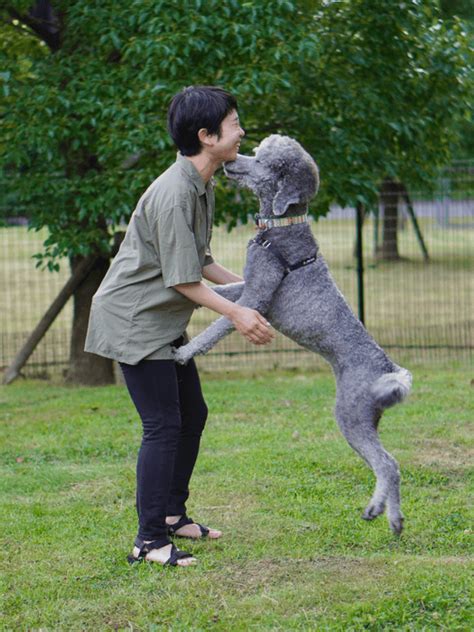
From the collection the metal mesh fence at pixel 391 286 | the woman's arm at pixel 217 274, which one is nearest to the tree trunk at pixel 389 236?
the metal mesh fence at pixel 391 286

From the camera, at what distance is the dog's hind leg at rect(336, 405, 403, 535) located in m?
3.96

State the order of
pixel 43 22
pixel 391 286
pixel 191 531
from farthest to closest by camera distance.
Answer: pixel 391 286, pixel 43 22, pixel 191 531

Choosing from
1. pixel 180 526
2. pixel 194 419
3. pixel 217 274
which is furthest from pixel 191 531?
pixel 217 274

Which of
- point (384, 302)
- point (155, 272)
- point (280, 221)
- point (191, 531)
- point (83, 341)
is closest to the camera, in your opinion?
point (280, 221)

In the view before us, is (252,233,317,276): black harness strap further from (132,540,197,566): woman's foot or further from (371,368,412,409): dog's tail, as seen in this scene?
(132,540,197,566): woman's foot

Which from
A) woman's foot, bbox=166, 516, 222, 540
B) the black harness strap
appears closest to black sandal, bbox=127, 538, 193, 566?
woman's foot, bbox=166, 516, 222, 540

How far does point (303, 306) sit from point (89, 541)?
163 cm

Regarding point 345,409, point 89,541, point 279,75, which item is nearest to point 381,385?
point 345,409

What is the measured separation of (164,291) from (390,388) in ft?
3.34

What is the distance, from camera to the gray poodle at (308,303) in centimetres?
392

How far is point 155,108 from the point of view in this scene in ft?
25.7

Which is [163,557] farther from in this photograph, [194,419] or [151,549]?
[194,419]

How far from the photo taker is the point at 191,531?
4625 mm

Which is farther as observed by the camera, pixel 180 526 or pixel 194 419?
pixel 180 526
